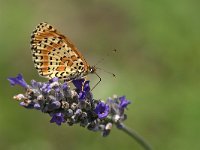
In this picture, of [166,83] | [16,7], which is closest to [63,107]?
[166,83]

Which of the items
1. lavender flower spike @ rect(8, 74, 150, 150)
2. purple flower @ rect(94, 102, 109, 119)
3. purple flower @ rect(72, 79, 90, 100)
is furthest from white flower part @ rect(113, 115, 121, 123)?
purple flower @ rect(72, 79, 90, 100)

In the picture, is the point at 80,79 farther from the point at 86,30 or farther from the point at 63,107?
the point at 86,30

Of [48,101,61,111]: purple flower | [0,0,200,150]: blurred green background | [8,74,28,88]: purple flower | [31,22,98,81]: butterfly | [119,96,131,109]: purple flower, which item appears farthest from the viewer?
[0,0,200,150]: blurred green background

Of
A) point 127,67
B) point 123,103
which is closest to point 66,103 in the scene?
point 123,103

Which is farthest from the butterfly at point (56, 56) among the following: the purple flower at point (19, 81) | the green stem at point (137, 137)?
the green stem at point (137, 137)

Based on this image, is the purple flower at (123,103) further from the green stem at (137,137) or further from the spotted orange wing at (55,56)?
the spotted orange wing at (55,56)

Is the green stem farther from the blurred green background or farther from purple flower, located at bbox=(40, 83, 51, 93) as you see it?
the blurred green background

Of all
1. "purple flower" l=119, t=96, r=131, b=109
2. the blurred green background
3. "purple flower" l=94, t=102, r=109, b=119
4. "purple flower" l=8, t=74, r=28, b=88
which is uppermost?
the blurred green background
